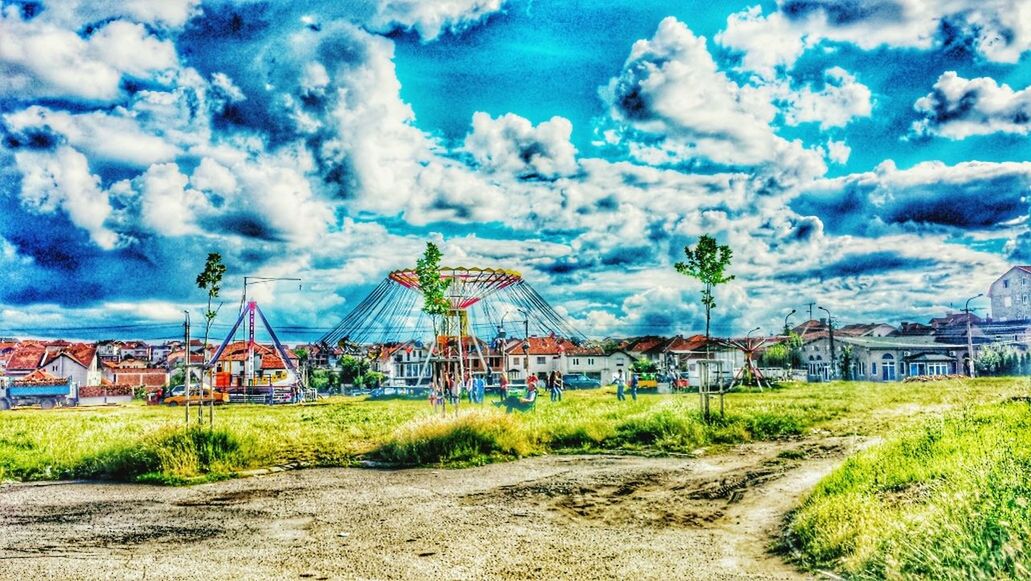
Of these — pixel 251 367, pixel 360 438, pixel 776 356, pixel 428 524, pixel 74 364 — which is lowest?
pixel 428 524

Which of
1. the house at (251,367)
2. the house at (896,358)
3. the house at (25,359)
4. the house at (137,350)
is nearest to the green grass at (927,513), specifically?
the house at (251,367)

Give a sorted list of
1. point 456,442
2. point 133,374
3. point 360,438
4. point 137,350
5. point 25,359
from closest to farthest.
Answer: point 456,442 < point 360,438 < point 25,359 < point 133,374 < point 137,350

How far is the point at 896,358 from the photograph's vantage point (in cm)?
5706

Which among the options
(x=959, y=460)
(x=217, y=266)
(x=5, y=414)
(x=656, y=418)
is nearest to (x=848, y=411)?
(x=656, y=418)

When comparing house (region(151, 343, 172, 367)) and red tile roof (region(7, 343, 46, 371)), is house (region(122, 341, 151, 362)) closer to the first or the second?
house (region(151, 343, 172, 367))

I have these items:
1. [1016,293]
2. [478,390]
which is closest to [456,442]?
[478,390]

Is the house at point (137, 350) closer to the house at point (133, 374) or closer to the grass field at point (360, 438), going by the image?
the house at point (133, 374)

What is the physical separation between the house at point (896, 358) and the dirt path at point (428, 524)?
46.2 meters

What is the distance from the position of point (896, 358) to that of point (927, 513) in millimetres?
54859

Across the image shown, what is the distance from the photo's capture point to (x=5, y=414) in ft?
90.0

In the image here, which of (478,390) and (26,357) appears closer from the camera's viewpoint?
(478,390)

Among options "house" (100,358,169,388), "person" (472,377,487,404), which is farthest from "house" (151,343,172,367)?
"person" (472,377,487,404)

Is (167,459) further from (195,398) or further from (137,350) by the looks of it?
(137,350)

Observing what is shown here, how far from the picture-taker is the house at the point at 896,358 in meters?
54.8
